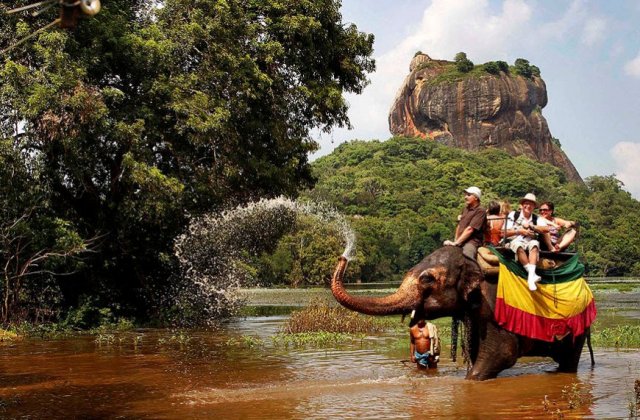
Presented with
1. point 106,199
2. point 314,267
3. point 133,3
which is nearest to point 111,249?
point 106,199

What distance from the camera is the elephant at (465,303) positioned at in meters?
9.98

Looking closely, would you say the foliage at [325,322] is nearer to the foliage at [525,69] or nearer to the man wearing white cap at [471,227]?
the man wearing white cap at [471,227]

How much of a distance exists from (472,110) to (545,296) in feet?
492

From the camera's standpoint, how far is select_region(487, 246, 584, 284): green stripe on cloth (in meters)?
10.3

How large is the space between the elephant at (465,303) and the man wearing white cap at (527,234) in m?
0.45

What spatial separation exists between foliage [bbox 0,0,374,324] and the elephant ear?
10084 millimetres

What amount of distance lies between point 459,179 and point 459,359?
330 ft

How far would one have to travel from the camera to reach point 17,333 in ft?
61.8

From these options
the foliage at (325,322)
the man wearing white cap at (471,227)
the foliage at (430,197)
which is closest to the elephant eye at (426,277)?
the man wearing white cap at (471,227)

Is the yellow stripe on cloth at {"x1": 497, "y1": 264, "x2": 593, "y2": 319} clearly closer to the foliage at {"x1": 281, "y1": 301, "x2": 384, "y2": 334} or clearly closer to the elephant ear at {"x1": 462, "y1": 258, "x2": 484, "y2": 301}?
the elephant ear at {"x1": 462, "y1": 258, "x2": 484, "y2": 301}

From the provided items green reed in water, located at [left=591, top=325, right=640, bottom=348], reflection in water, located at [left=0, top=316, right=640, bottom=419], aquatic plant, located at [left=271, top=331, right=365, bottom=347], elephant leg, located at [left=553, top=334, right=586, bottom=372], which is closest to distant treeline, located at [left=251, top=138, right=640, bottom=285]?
aquatic plant, located at [left=271, top=331, right=365, bottom=347]

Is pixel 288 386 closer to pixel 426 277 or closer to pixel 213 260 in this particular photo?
pixel 426 277

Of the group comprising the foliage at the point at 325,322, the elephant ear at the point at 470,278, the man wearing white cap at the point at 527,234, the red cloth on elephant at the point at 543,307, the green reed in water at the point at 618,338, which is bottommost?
the green reed in water at the point at 618,338

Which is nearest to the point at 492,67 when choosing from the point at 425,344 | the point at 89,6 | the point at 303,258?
the point at 303,258
